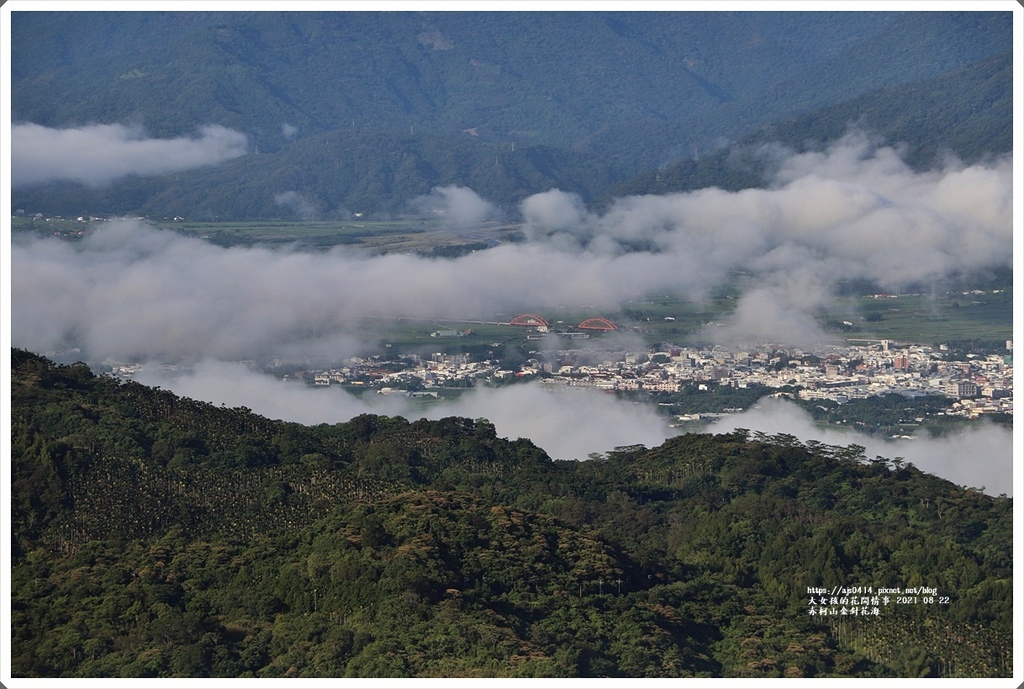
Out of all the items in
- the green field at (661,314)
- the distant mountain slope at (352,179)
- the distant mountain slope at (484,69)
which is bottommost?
Answer: the green field at (661,314)

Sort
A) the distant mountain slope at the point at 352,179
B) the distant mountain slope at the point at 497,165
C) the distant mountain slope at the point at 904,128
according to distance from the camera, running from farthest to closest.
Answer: the distant mountain slope at the point at 352,179 < the distant mountain slope at the point at 497,165 < the distant mountain slope at the point at 904,128

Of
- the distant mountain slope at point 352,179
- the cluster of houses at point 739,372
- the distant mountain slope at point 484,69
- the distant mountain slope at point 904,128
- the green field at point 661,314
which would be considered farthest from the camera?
the distant mountain slope at point 484,69

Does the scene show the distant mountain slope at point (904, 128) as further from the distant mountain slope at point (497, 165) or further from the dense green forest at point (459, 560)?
the dense green forest at point (459, 560)

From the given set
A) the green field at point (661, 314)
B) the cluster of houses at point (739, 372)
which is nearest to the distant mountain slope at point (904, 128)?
the green field at point (661, 314)

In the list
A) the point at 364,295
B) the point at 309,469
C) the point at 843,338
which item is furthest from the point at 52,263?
the point at 309,469

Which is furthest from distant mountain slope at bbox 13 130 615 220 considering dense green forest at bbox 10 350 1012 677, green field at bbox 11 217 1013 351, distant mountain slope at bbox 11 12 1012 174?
dense green forest at bbox 10 350 1012 677

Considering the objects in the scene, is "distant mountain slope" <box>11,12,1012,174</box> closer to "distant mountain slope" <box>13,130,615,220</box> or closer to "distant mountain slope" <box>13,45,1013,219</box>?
"distant mountain slope" <box>13,130,615,220</box>

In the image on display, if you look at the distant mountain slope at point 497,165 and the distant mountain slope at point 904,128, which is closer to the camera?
the distant mountain slope at point 904,128
